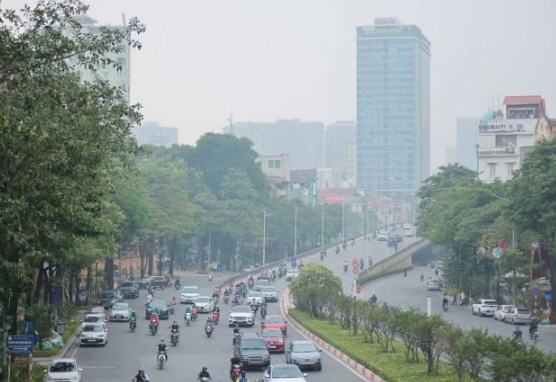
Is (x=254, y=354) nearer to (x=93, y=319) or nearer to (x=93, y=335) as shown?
(x=93, y=335)

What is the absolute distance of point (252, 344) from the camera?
44.7 m

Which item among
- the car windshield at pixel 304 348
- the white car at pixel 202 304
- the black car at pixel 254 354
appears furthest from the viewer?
the white car at pixel 202 304

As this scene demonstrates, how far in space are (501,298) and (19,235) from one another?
6338cm

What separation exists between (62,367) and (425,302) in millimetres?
49199

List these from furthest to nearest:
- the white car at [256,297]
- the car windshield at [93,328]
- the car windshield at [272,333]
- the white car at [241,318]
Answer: the white car at [256,297], the white car at [241,318], the car windshield at [93,328], the car windshield at [272,333]

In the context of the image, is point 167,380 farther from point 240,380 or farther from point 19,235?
point 19,235

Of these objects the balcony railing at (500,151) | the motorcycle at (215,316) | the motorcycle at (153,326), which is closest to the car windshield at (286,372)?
the motorcycle at (153,326)

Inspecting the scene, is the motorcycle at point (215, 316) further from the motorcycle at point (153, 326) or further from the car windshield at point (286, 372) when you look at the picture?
the car windshield at point (286, 372)

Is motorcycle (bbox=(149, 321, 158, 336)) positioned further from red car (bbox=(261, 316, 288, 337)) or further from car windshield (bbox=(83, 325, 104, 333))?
car windshield (bbox=(83, 325, 104, 333))

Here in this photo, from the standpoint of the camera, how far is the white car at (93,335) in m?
52.9

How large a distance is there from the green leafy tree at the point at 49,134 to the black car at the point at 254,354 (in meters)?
9.69

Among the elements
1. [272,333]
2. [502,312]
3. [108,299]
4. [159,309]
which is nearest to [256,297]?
[108,299]

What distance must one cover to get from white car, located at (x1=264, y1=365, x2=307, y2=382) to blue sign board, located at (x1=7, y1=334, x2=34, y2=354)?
695 centimetres

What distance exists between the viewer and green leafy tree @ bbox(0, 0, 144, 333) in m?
25.9
